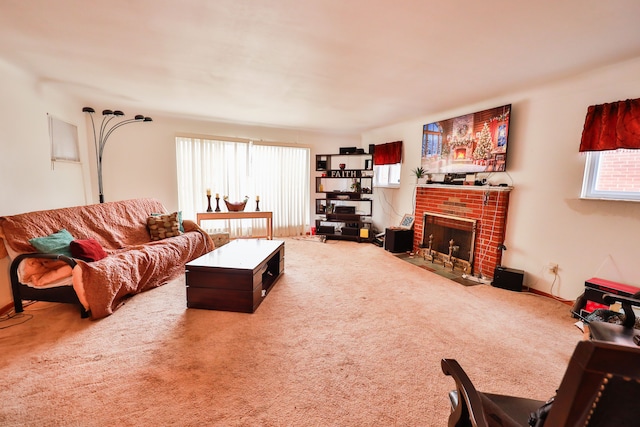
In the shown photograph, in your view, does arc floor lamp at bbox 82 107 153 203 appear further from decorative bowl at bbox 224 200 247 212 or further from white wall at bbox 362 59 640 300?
white wall at bbox 362 59 640 300

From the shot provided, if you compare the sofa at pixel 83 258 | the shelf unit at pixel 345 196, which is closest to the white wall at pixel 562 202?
the shelf unit at pixel 345 196

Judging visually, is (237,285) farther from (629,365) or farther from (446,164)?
(446,164)

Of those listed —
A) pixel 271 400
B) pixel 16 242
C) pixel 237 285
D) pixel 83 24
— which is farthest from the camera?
pixel 237 285

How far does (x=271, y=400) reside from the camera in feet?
4.52

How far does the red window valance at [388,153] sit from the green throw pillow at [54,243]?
4362 mm

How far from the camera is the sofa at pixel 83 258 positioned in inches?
82.4

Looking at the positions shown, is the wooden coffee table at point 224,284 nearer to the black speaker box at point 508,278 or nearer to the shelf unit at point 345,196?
the black speaker box at point 508,278

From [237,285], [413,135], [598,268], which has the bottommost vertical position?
[237,285]

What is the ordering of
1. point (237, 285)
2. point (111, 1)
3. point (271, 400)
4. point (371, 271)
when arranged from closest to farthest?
point (271, 400)
point (111, 1)
point (237, 285)
point (371, 271)

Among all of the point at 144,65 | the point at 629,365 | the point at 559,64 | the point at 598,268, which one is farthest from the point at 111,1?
the point at 598,268

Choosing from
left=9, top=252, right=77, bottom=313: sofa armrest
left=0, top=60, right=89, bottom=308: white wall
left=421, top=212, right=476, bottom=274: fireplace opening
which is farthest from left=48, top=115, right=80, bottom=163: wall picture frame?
left=421, top=212, right=476, bottom=274: fireplace opening

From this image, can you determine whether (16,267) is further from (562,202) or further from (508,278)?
(562,202)

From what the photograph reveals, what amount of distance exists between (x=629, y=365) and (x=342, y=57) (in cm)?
229

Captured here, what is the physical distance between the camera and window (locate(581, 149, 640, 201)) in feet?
7.20
